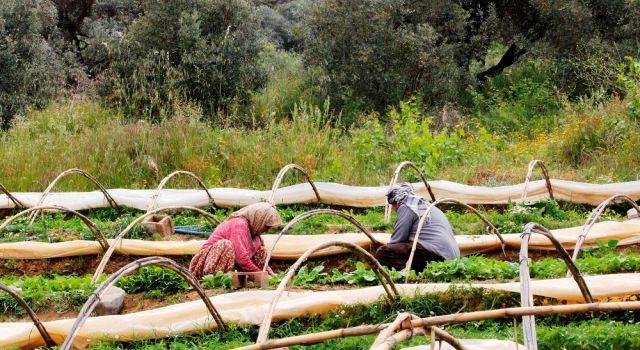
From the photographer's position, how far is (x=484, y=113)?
1616cm

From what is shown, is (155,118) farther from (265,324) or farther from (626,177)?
(265,324)

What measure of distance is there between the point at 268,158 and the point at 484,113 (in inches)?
234

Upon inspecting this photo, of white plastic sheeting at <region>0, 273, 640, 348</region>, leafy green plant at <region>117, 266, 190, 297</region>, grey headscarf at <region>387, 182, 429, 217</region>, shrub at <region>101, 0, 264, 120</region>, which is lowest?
leafy green plant at <region>117, 266, 190, 297</region>

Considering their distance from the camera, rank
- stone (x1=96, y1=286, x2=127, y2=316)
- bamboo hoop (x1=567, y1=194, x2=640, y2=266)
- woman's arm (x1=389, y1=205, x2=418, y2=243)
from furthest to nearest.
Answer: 1. woman's arm (x1=389, y1=205, x2=418, y2=243)
2. bamboo hoop (x1=567, y1=194, x2=640, y2=266)
3. stone (x1=96, y1=286, x2=127, y2=316)

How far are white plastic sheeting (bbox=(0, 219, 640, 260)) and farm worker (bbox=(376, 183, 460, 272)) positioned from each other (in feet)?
1.57

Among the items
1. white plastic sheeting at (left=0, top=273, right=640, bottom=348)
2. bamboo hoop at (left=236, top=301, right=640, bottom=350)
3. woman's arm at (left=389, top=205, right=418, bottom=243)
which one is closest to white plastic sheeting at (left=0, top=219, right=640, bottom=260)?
woman's arm at (left=389, top=205, right=418, bottom=243)

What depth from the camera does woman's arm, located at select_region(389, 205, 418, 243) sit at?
289 inches

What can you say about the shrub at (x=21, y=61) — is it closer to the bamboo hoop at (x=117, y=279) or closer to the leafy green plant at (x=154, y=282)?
the leafy green plant at (x=154, y=282)

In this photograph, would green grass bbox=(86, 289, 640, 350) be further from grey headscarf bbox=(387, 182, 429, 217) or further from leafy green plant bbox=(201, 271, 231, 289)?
grey headscarf bbox=(387, 182, 429, 217)

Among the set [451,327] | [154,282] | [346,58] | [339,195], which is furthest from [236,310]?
[346,58]

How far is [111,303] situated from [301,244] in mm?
2565

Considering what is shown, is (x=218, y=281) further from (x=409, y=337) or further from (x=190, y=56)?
(x=190, y=56)

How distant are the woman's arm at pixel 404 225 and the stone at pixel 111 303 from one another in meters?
2.67

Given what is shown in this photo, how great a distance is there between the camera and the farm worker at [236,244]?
22.0 feet
